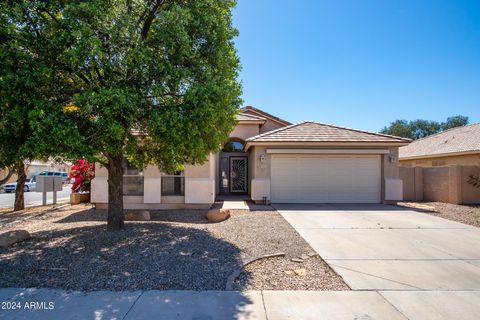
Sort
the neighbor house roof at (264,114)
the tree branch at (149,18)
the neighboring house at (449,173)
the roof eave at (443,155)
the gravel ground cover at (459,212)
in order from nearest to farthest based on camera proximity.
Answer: the tree branch at (149,18) < the gravel ground cover at (459,212) < the neighboring house at (449,173) < the roof eave at (443,155) < the neighbor house roof at (264,114)

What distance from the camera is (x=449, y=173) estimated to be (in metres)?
14.4

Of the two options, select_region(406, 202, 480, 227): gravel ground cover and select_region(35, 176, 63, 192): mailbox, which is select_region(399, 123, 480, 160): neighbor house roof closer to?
select_region(406, 202, 480, 227): gravel ground cover

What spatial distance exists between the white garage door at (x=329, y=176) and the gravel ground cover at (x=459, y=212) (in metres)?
2.57

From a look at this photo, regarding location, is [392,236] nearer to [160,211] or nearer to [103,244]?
[103,244]

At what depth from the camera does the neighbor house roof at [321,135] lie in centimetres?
1330

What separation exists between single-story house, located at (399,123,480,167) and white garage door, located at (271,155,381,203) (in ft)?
24.0

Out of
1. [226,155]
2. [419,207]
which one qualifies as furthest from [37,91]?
[419,207]

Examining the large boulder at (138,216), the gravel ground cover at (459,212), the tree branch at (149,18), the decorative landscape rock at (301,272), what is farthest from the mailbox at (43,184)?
the gravel ground cover at (459,212)

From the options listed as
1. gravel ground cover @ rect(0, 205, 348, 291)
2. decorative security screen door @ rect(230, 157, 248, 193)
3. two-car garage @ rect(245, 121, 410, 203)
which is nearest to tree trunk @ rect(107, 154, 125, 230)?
gravel ground cover @ rect(0, 205, 348, 291)

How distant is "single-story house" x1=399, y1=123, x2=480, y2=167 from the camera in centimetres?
1664

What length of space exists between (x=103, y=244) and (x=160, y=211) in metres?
5.01

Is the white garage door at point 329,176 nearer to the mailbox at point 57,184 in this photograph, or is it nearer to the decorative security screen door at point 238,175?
the decorative security screen door at point 238,175

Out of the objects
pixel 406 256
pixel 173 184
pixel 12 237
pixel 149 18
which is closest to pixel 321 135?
pixel 173 184

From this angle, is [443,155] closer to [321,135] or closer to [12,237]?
[321,135]
